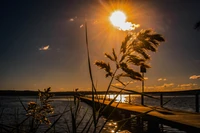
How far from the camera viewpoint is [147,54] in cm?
247

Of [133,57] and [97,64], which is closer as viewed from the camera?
[133,57]

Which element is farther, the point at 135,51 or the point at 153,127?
the point at 153,127

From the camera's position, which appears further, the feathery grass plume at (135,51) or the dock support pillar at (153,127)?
the dock support pillar at (153,127)

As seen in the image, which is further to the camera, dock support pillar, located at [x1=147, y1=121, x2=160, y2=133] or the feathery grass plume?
dock support pillar, located at [x1=147, y1=121, x2=160, y2=133]

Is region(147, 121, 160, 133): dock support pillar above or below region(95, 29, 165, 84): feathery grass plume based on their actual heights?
below

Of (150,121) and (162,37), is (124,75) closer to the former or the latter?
(162,37)

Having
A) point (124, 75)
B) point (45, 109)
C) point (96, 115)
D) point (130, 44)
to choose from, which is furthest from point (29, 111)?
point (130, 44)

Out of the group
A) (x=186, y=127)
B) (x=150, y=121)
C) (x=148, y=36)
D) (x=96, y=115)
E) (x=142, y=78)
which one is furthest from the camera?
(x=150, y=121)

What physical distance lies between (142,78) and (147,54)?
32 cm

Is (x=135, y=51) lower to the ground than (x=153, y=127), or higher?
higher

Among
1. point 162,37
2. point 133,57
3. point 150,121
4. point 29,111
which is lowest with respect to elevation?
point 150,121

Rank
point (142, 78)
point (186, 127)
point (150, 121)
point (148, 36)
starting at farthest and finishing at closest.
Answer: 1. point (150, 121)
2. point (186, 127)
3. point (148, 36)
4. point (142, 78)

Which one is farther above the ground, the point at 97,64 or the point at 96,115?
the point at 97,64

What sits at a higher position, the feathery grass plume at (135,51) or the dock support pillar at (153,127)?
the feathery grass plume at (135,51)
